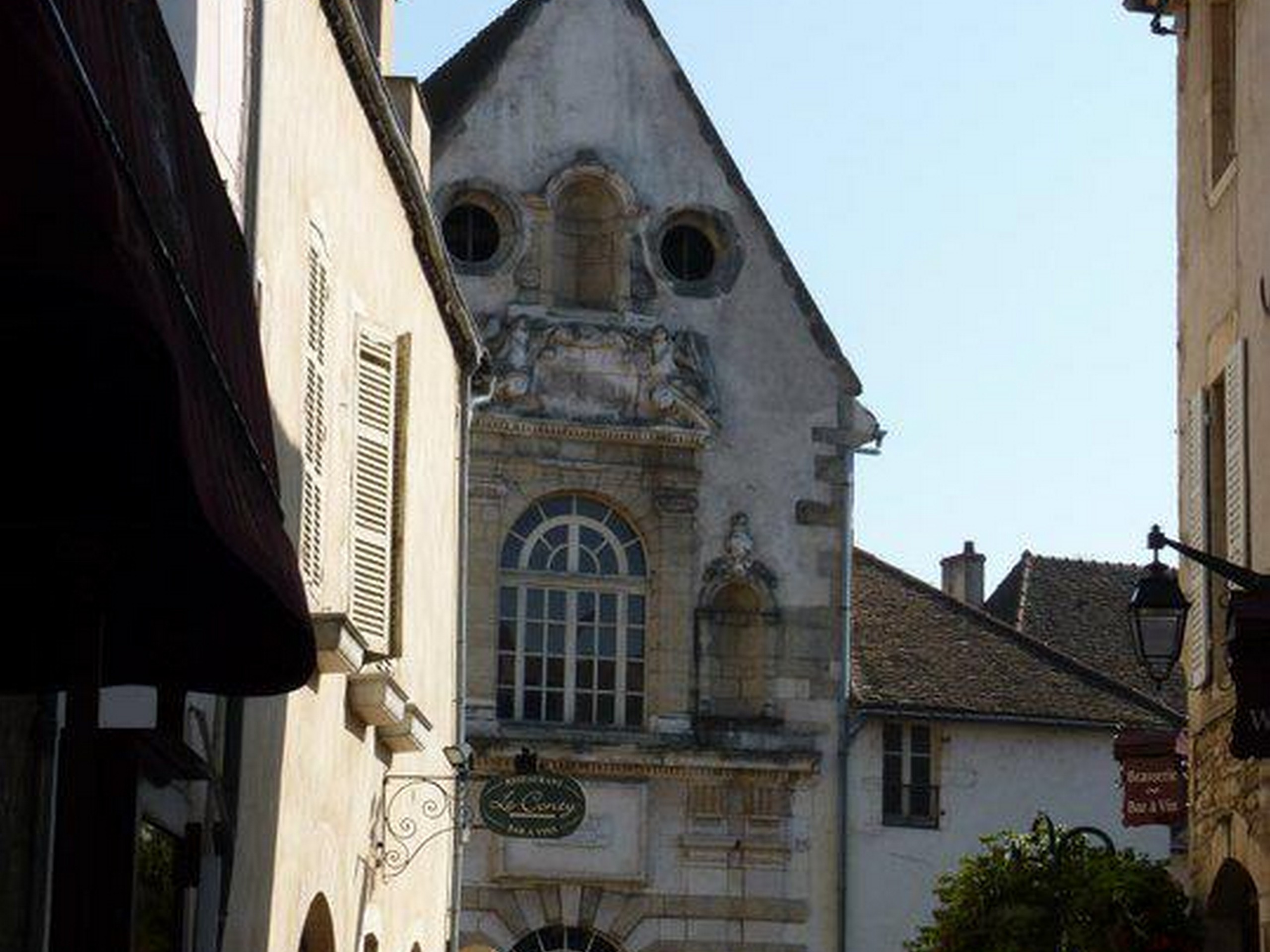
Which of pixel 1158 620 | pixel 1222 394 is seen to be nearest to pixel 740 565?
pixel 1222 394

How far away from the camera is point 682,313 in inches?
1219

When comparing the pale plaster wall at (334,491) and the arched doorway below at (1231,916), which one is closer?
the pale plaster wall at (334,491)

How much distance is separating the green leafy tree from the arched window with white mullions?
13.9 m

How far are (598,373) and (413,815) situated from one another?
12.5 metres

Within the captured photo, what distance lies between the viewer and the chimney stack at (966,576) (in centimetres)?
4272

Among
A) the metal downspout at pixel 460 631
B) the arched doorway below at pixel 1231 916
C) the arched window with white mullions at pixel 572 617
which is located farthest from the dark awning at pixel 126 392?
the arched window with white mullions at pixel 572 617

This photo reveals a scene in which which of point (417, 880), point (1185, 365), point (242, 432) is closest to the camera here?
point (242, 432)

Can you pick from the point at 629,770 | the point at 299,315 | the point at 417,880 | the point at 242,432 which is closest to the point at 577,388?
the point at 629,770

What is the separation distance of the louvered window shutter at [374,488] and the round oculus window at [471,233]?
1436 cm

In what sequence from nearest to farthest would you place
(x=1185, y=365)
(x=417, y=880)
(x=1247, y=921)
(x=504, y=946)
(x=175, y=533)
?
1. (x=175, y=533)
2. (x=1247, y=921)
3. (x=1185, y=365)
4. (x=417, y=880)
5. (x=504, y=946)

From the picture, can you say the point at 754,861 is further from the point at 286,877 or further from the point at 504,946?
the point at 286,877

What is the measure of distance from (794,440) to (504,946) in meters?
5.54

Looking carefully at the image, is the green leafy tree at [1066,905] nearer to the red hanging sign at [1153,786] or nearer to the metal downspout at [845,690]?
the red hanging sign at [1153,786]

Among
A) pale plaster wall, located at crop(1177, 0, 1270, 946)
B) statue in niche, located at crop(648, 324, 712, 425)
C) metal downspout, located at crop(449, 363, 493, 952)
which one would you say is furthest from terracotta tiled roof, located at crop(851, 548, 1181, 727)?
pale plaster wall, located at crop(1177, 0, 1270, 946)
